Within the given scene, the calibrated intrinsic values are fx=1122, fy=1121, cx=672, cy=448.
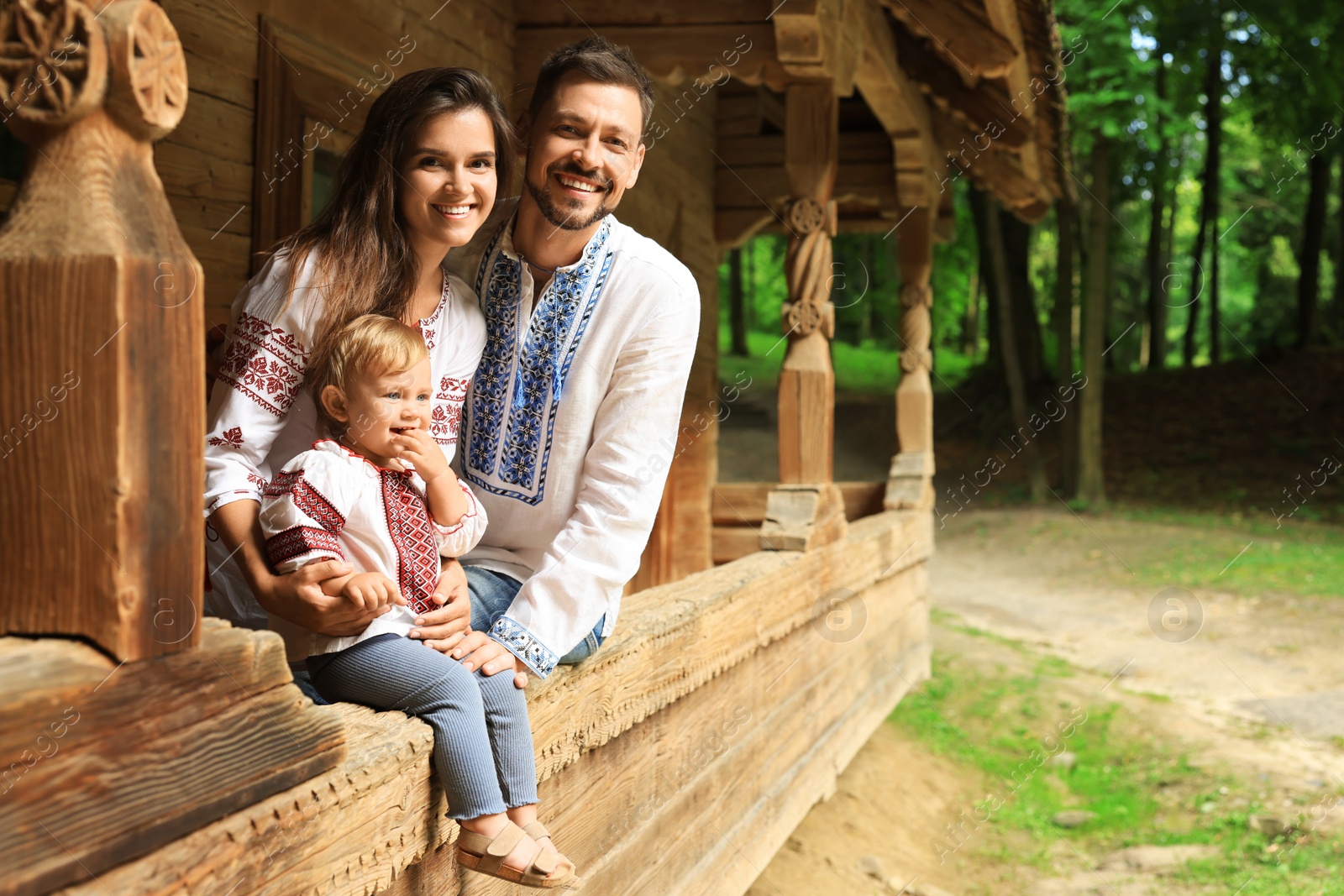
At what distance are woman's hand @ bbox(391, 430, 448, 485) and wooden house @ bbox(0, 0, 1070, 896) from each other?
0.48 meters

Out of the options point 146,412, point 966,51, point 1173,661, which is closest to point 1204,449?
point 1173,661

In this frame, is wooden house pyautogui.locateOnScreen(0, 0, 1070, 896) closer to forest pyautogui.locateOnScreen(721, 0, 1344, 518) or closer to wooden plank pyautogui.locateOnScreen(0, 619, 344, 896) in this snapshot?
wooden plank pyautogui.locateOnScreen(0, 619, 344, 896)

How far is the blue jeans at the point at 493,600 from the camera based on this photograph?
8.04 feet

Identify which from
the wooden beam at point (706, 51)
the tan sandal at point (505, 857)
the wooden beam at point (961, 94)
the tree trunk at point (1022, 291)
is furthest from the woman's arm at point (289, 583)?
the tree trunk at point (1022, 291)

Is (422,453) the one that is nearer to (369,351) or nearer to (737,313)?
(369,351)

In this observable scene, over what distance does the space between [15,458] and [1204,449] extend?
60.0 feet

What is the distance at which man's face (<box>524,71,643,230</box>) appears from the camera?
2520mm

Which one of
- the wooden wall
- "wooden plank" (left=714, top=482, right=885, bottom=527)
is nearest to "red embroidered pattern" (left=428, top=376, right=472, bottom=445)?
the wooden wall

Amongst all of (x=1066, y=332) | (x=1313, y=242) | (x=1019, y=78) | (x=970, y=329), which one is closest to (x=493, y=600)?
(x=1019, y=78)

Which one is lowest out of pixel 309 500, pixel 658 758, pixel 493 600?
pixel 658 758

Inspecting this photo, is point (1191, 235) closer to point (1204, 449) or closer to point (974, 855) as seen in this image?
point (1204, 449)

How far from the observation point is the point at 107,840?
1362 mm

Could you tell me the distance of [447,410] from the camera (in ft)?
7.80

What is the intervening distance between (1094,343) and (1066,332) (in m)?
0.82
